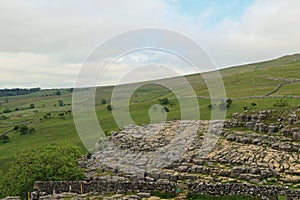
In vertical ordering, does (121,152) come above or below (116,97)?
below

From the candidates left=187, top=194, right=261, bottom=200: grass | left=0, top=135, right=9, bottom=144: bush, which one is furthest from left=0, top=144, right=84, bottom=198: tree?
left=0, top=135, right=9, bottom=144: bush

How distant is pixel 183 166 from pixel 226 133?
8622mm

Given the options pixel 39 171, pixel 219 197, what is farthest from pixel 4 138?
pixel 219 197

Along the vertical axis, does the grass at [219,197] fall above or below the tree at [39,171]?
below

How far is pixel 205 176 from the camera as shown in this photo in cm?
2509

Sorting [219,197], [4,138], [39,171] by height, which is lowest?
[219,197]

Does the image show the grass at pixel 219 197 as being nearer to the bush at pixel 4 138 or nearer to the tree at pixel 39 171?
the tree at pixel 39 171

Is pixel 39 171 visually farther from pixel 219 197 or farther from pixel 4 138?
pixel 4 138

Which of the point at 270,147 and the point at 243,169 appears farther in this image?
the point at 270,147

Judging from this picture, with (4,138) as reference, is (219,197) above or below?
below

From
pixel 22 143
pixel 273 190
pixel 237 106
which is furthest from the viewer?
pixel 22 143

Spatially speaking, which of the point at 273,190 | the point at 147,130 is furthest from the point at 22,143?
the point at 273,190

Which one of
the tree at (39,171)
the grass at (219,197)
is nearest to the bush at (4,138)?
the tree at (39,171)

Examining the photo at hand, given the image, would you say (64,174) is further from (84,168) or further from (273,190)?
(273,190)
